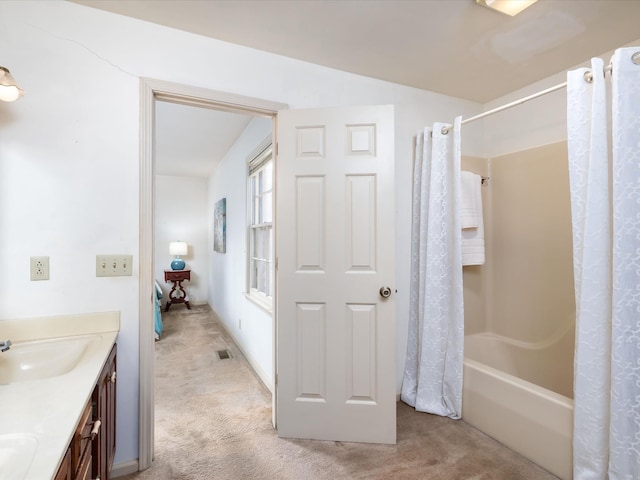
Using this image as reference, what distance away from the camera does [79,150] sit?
164 cm

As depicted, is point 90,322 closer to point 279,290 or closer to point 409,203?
point 279,290

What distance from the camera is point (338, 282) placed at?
79.0 inches

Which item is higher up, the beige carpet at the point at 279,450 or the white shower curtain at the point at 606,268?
the white shower curtain at the point at 606,268

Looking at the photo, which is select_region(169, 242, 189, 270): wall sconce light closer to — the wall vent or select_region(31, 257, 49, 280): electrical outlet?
the wall vent

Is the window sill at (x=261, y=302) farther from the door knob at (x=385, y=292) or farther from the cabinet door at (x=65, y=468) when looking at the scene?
the cabinet door at (x=65, y=468)

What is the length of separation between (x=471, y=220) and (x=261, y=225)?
1972mm

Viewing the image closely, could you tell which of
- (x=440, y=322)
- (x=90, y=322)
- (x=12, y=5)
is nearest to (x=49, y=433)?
(x=90, y=322)

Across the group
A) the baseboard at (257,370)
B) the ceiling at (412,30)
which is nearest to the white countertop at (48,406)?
the baseboard at (257,370)

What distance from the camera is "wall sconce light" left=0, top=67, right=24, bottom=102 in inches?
52.8

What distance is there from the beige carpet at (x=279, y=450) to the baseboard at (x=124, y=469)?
36mm

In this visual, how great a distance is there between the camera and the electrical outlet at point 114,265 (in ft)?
5.52

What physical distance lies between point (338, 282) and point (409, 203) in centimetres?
101

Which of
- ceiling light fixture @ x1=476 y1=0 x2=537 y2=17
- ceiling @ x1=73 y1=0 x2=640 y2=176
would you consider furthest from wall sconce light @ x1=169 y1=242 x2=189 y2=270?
ceiling light fixture @ x1=476 y1=0 x2=537 y2=17

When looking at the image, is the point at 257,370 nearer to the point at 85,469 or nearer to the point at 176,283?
the point at 85,469
